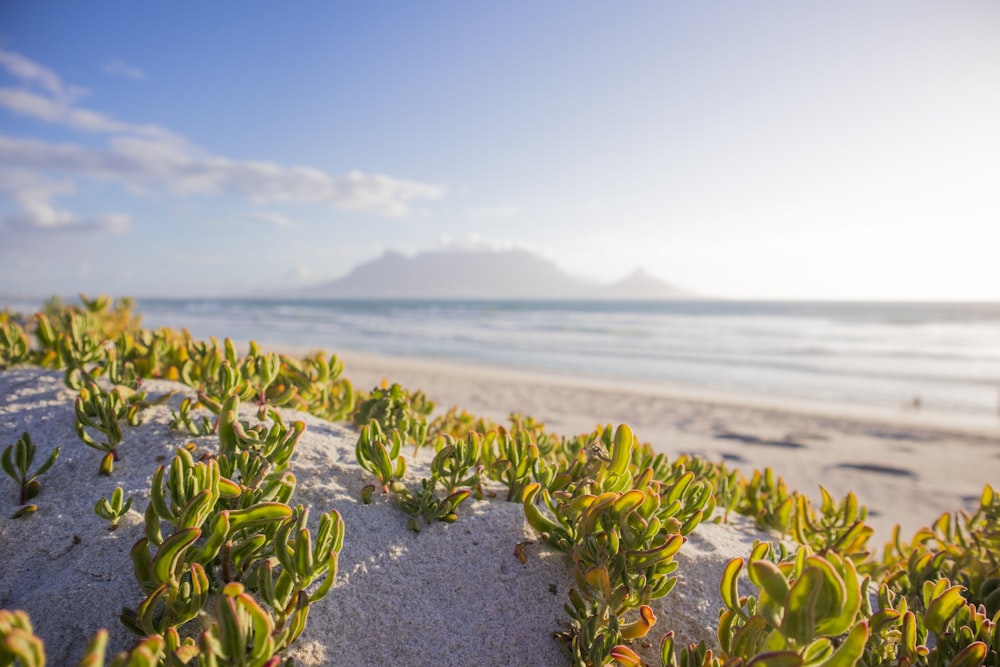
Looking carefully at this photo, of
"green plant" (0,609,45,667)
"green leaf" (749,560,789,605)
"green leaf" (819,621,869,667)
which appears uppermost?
"green leaf" (749,560,789,605)

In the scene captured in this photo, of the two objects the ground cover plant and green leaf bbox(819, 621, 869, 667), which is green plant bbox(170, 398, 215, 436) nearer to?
the ground cover plant

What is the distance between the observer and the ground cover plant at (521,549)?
1.26 metres

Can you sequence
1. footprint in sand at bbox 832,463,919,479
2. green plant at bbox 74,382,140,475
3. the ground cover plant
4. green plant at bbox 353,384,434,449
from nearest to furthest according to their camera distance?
the ground cover plant < green plant at bbox 74,382,140,475 < green plant at bbox 353,384,434,449 < footprint in sand at bbox 832,463,919,479

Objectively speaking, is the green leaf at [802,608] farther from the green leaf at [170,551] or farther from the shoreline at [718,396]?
the shoreline at [718,396]

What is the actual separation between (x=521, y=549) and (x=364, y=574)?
60 centimetres

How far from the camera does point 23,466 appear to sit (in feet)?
6.74

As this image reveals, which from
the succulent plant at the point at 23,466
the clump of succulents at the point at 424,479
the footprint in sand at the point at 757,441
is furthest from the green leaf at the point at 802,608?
the footprint in sand at the point at 757,441

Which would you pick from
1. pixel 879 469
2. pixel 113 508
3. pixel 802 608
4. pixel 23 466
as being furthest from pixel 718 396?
pixel 23 466

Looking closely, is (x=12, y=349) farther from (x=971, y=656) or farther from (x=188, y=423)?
(x=971, y=656)

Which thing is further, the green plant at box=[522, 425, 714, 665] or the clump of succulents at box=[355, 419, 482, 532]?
the clump of succulents at box=[355, 419, 482, 532]

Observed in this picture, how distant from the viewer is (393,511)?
7.09 ft

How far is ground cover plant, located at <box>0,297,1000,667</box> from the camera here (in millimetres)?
1256

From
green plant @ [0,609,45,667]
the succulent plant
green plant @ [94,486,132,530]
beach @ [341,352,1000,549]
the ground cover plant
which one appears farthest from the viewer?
beach @ [341,352,1000,549]

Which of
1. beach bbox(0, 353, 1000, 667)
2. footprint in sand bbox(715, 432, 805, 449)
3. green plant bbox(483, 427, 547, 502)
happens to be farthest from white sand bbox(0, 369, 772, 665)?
footprint in sand bbox(715, 432, 805, 449)
